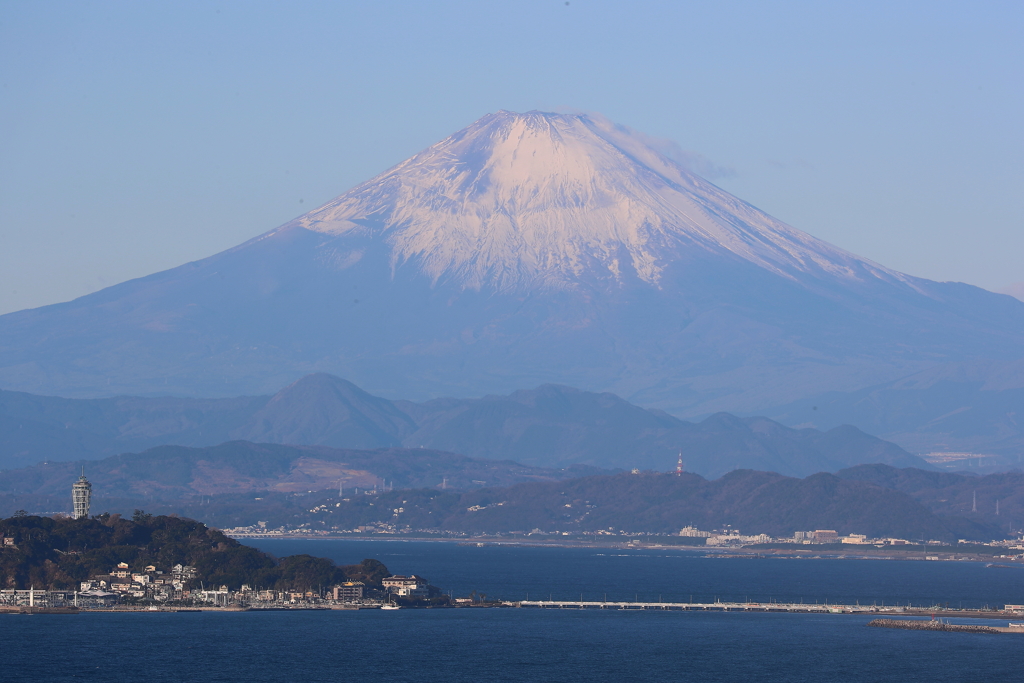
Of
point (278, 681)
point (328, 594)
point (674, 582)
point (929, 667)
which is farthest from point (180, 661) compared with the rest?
point (674, 582)

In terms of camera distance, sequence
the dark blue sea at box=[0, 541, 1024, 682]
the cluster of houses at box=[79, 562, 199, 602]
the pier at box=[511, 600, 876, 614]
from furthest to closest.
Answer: the pier at box=[511, 600, 876, 614] → the cluster of houses at box=[79, 562, 199, 602] → the dark blue sea at box=[0, 541, 1024, 682]

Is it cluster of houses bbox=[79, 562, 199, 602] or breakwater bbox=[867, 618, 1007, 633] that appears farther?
cluster of houses bbox=[79, 562, 199, 602]

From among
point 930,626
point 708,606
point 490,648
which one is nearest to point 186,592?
point 490,648

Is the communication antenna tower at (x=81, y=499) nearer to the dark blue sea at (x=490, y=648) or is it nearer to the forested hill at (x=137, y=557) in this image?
the forested hill at (x=137, y=557)

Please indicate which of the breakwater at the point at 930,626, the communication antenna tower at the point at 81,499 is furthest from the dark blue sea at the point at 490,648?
Result: the communication antenna tower at the point at 81,499

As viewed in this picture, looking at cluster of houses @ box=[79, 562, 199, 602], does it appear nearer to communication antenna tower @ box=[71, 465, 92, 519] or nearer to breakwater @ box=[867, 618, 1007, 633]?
communication antenna tower @ box=[71, 465, 92, 519]

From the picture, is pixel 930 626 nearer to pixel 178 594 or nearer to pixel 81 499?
pixel 178 594

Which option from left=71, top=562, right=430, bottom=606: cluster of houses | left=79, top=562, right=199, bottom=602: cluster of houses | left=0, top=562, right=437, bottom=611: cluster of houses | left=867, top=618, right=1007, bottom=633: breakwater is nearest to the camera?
left=867, top=618, right=1007, bottom=633: breakwater

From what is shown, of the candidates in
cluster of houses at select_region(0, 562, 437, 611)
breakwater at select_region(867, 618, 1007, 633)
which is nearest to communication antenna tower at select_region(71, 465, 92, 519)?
cluster of houses at select_region(0, 562, 437, 611)
